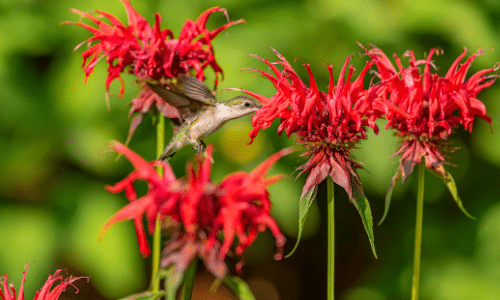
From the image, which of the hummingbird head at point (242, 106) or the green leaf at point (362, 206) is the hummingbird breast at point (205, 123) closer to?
the hummingbird head at point (242, 106)

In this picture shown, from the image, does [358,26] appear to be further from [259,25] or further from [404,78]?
[404,78]

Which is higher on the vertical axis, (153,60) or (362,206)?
(153,60)

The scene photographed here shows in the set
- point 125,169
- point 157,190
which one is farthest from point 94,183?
point 157,190

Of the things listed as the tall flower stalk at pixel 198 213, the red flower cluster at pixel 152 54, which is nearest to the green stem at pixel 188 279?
the tall flower stalk at pixel 198 213

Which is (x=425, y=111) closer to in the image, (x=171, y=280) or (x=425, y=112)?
(x=425, y=112)

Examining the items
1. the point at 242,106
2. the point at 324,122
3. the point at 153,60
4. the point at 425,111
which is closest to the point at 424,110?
the point at 425,111
